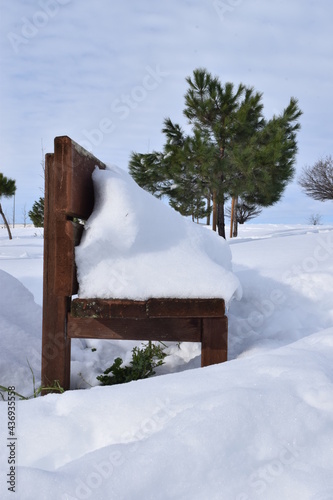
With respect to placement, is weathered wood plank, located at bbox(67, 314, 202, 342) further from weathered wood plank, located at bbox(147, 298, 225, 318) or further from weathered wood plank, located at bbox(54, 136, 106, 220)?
weathered wood plank, located at bbox(54, 136, 106, 220)

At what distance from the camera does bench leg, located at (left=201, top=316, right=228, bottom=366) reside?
1.69 meters

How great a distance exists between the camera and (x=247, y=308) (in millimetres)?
2549

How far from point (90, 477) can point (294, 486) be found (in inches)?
16.5

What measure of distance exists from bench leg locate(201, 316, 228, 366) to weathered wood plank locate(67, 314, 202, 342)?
1.4 inches

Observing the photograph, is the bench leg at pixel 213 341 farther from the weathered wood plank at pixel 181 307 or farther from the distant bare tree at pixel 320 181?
the distant bare tree at pixel 320 181

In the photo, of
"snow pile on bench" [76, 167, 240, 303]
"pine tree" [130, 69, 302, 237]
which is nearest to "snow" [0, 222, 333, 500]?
"snow pile on bench" [76, 167, 240, 303]

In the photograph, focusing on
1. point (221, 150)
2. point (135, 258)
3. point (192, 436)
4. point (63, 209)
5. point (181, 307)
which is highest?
point (221, 150)

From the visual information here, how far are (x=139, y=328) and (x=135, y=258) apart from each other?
0.31m

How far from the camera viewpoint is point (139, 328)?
1.74m

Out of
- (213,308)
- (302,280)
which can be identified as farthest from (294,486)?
(302,280)

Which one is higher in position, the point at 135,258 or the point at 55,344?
the point at 135,258

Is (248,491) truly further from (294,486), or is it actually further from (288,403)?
(288,403)

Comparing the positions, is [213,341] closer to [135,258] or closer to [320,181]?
[135,258]

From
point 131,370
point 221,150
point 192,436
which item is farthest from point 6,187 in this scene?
point 192,436
